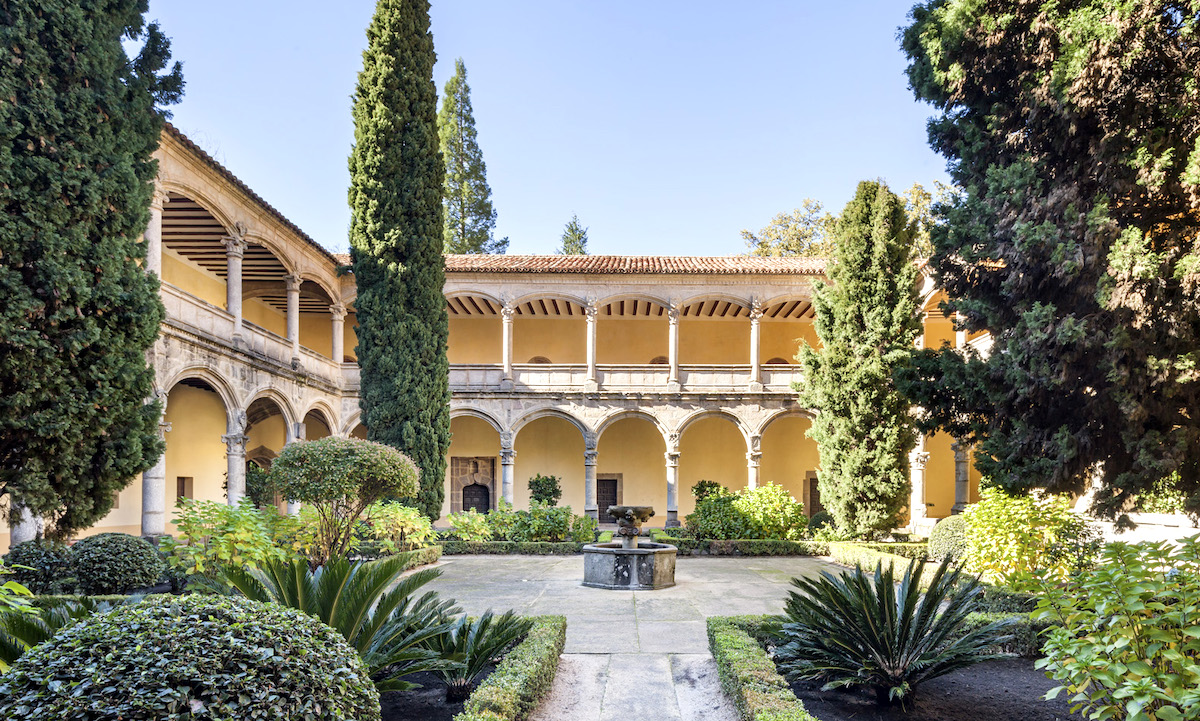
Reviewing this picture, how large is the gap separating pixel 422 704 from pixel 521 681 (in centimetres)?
63

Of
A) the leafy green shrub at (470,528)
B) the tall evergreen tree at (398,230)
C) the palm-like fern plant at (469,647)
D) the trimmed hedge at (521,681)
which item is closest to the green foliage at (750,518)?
the leafy green shrub at (470,528)

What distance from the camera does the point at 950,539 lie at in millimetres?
10883

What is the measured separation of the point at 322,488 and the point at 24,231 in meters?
4.31

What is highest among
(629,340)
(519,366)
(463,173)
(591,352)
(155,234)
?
(463,173)

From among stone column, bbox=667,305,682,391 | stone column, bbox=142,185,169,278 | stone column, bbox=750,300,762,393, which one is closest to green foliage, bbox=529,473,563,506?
stone column, bbox=667,305,682,391

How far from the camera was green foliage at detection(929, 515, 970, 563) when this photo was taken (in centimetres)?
1017

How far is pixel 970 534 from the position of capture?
9.24 m

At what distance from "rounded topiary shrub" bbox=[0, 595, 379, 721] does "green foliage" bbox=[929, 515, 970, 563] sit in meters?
9.07

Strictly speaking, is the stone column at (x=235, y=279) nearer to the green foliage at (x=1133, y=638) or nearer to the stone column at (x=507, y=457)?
the stone column at (x=507, y=457)

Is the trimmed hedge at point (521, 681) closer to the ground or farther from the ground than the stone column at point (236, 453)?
closer to the ground

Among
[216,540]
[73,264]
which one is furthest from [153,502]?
[73,264]

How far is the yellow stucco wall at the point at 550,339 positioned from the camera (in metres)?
24.3

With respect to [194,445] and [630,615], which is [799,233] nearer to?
[194,445]

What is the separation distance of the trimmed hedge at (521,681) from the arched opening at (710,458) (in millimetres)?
17721
